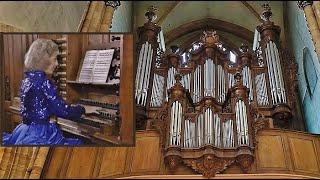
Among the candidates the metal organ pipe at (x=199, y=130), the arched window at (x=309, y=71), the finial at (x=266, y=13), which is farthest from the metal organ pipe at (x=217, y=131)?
the finial at (x=266, y=13)

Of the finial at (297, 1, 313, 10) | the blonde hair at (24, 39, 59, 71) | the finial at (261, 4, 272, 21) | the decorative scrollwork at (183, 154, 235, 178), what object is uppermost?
the finial at (261, 4, 272, 21)

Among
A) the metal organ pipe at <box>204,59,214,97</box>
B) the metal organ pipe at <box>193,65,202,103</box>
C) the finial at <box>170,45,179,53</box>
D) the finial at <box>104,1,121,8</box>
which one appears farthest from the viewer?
the finial at <box>170,45,179,53</box>

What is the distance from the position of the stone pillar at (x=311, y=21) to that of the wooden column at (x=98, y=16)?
3384 mm

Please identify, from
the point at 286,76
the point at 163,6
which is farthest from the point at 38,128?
the point at 163,6

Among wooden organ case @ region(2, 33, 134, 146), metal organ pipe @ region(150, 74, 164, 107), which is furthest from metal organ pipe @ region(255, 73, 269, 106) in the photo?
wooden organ case @ region(2, 33, 134, 146)

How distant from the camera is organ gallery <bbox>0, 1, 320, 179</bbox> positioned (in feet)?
26.8

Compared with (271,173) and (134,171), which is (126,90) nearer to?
(134,171)

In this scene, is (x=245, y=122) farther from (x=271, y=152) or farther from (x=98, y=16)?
(x=98, y=16)

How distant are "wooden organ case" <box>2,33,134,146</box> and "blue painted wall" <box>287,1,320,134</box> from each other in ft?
13.8

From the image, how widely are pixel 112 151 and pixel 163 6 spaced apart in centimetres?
615

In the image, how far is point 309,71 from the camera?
11391 millimetres

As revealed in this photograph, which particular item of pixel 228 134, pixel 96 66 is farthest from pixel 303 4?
pixel 96 66

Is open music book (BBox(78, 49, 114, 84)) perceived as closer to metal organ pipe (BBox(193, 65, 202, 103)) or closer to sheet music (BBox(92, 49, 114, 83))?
sheet music (BBox(92, 49, 114, 83))

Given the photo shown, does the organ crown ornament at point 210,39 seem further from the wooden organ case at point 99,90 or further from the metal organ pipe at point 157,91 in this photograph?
the wooden organ case at point 99,90
